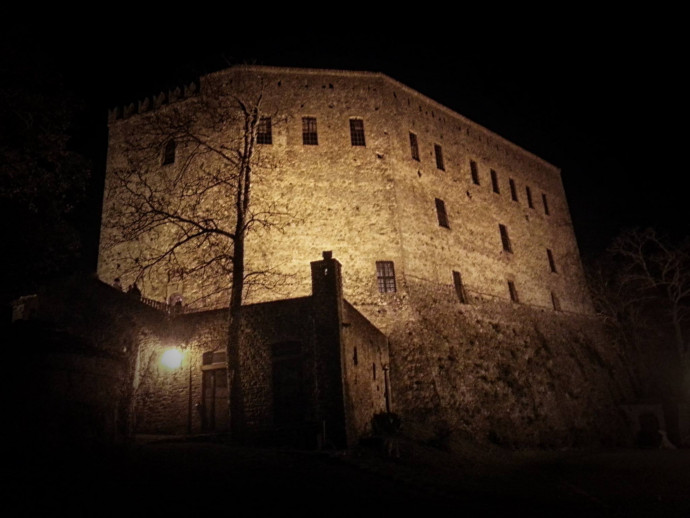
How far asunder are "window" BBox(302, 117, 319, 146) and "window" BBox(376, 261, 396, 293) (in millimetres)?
6385

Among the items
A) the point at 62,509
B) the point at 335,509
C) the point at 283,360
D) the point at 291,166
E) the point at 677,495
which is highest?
the point at 291,166

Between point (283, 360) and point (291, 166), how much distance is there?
10.0m

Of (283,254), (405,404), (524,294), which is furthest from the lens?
(524,294)

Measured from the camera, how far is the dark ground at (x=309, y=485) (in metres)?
6.68

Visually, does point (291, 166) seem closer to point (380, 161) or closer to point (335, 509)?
point (380, 161)

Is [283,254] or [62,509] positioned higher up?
[283,254]

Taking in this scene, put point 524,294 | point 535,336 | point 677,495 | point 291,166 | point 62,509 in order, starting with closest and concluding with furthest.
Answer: point 62,509 < point 677,495 < point 291,166 < point 535,336 < point 524,294

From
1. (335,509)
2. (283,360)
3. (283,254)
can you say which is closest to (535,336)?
(283,254)

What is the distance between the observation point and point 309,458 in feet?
33.9

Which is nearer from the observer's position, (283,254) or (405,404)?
(405,404)

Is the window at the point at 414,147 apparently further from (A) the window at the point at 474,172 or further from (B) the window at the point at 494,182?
(B) the window at the point at 494,182

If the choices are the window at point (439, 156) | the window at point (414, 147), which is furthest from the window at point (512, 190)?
the window at point (414, 147)

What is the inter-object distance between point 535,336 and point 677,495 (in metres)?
12.7

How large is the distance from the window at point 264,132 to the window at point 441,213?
8263 millimetres
